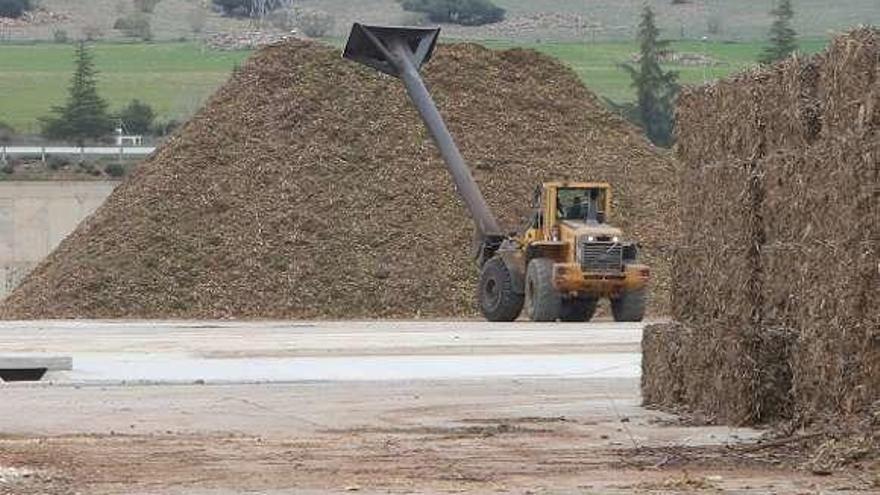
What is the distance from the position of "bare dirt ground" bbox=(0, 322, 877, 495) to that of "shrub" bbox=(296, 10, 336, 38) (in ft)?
330

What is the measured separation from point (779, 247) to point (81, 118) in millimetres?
78888

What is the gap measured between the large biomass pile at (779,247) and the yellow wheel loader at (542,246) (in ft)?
54.5

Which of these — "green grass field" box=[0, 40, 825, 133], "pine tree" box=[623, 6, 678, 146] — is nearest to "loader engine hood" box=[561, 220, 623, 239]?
"pine tree" box=[623, 6, 678, 146]

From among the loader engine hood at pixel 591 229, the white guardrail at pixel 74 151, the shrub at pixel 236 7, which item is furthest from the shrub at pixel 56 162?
the shrub at pixel 236 7

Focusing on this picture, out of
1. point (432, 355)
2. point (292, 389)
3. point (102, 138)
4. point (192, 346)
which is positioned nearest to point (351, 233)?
point (192, 346)

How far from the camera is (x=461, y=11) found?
141375 millimetres

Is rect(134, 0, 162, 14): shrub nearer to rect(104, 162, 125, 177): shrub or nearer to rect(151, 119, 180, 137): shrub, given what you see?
rect(151, 119, 180, 137): shrub

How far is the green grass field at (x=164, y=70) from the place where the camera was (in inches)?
3930

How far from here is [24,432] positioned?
15820 mm

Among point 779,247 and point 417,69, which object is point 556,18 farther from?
point 779,247

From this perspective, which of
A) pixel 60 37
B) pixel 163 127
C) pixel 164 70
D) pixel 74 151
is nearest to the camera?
pixel 74 151

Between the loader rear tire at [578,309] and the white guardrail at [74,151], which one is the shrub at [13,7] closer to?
the white guardrail at [74,151]

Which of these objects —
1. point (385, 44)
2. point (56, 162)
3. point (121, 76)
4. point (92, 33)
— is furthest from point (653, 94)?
point (92, 33)

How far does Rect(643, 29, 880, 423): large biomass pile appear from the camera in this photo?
13227 mm
